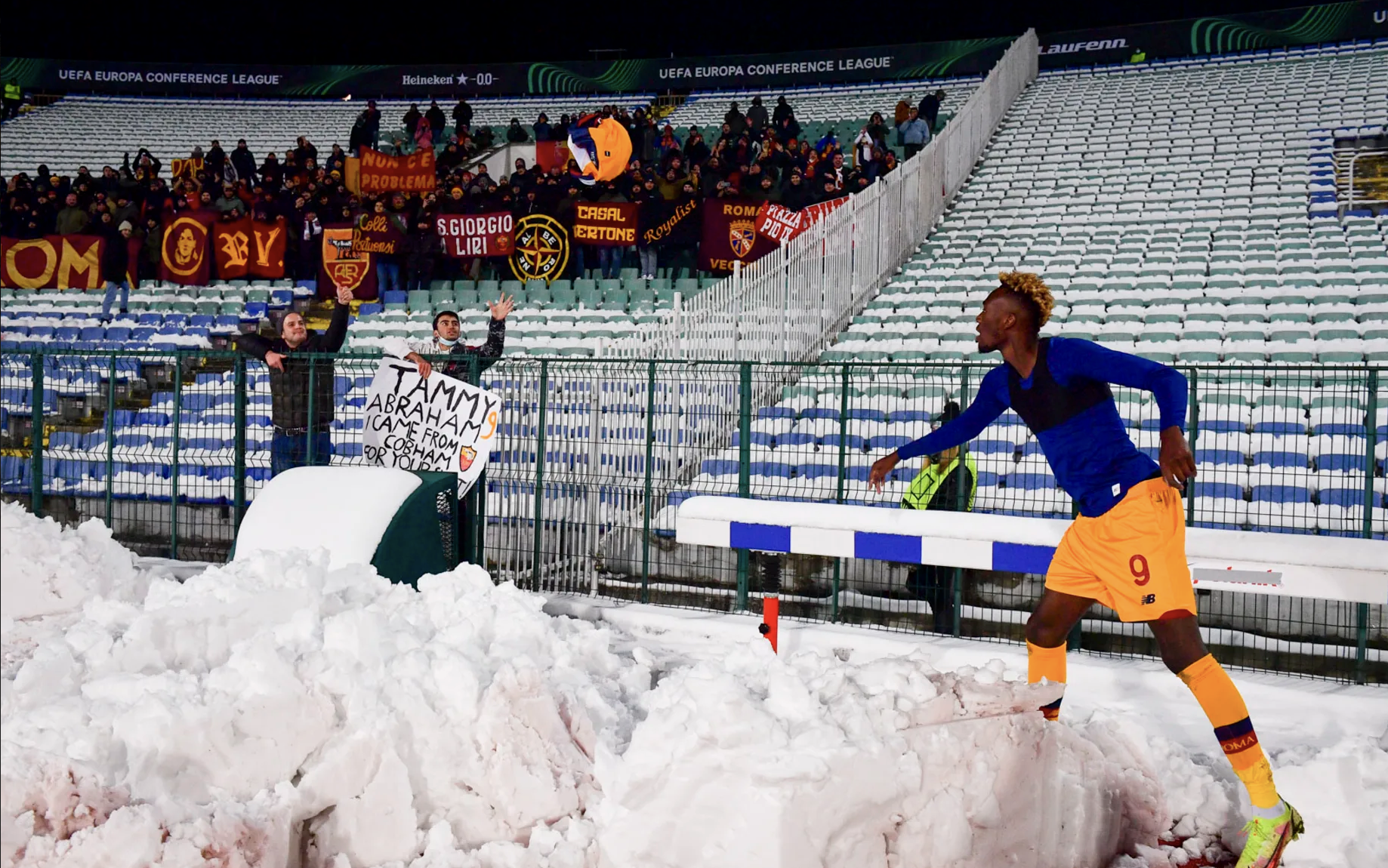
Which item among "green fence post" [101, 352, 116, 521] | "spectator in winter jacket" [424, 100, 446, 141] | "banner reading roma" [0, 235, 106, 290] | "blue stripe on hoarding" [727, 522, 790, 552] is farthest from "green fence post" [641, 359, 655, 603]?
"spectator in winter jacket" [424, 100, 446, 141]

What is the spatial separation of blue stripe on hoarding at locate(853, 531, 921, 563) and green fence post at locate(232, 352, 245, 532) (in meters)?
5.19

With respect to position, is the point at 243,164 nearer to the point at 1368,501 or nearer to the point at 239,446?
the point at 239,446

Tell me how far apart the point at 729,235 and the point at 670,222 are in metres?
0.89

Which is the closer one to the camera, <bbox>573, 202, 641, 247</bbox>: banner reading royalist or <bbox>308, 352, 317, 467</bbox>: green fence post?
<bbox>308, 352, 317, 467</bbox>: green fence post

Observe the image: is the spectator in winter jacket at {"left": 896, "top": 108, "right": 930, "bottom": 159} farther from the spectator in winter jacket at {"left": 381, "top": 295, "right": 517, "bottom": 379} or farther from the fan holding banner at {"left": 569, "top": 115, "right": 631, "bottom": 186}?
the spectator in winter jacket at {"left": 381, "top": 295, "right": 517, "bottom": 379}

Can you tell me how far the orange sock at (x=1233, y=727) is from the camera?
381cm

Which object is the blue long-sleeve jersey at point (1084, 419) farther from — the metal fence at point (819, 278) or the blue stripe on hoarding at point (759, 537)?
the metal fence at point (819, 278)

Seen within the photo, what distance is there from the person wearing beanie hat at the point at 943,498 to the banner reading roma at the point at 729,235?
9023mm

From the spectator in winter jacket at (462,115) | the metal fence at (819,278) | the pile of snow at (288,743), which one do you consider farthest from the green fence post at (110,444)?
the spectator in winter jacket at (462,115)

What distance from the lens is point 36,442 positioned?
10.5 metres

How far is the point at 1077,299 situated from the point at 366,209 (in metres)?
10.6

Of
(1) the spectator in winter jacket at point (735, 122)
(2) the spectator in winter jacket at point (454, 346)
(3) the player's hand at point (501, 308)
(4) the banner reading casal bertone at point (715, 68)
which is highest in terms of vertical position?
(4) the banner reading casal bertone at point (715, 68)

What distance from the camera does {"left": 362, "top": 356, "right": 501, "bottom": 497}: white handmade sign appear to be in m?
7.88

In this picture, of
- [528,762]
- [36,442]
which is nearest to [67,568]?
[528,762]
